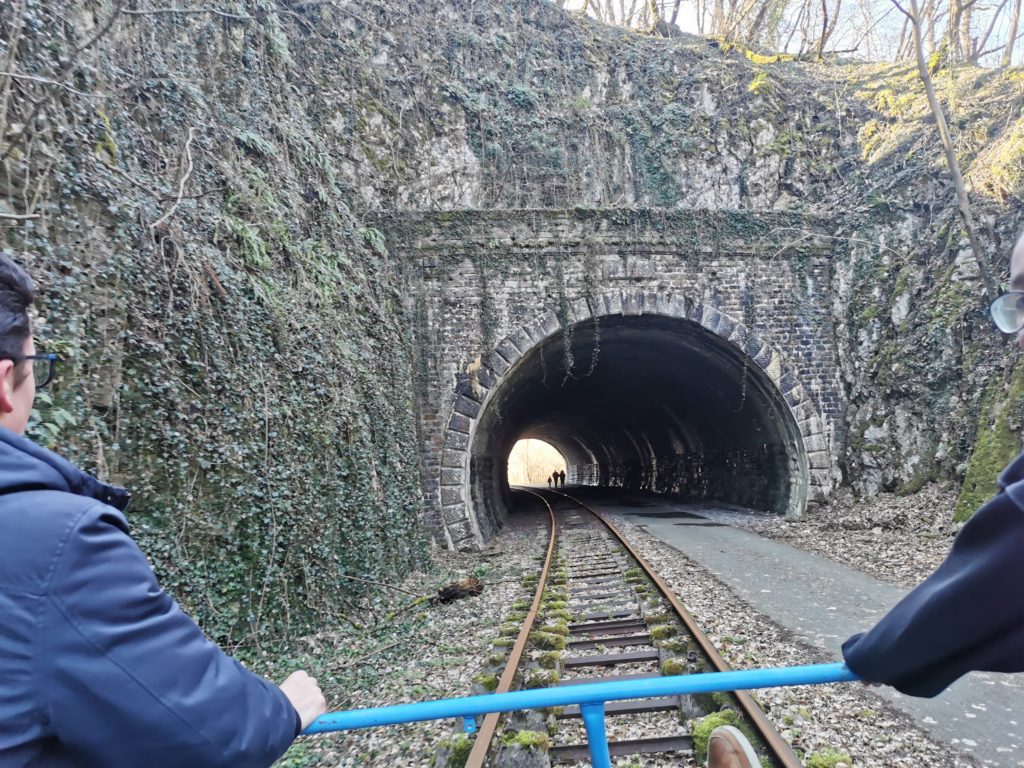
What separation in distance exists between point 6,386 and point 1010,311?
208 cm

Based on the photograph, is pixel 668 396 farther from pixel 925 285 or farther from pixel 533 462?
pixel 533 462

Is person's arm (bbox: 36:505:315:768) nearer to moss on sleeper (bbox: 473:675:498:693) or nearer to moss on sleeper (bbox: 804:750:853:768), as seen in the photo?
moss on sleeper (bbox: 804:750:853:768)

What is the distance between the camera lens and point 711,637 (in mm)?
5008

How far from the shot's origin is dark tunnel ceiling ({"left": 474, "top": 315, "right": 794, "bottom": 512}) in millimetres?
13195

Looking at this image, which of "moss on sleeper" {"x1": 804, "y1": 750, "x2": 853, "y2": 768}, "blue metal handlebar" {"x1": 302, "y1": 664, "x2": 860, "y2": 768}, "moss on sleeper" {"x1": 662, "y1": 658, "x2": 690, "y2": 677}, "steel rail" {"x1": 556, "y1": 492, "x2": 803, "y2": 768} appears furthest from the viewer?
"moss on sleeper" {"x1": 662, "y1": 658, "x2": 690, "y2": 677}

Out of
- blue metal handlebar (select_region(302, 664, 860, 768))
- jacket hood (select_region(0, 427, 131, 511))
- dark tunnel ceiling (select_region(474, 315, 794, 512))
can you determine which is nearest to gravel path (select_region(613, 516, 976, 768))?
blue metal handlebar (select_region(302, 664, 860, 768))

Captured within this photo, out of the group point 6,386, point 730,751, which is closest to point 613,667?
point 730,751

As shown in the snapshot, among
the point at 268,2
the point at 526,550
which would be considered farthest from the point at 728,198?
the point at 268,2

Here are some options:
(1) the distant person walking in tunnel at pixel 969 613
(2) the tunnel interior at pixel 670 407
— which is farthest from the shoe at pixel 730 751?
(2) the tunnel interior at pixel 670 407

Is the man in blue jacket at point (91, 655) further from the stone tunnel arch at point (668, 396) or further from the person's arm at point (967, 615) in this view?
the stone tunnel arch at point (668, 396)

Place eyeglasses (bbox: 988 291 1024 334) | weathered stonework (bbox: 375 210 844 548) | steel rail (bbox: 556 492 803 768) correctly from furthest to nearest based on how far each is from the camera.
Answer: weathered stonework (bbox: 375 210 844 548) < steel rail (bbox: 556 492 803 768) < eyeglasses (bbox: 988 291 1024 334)

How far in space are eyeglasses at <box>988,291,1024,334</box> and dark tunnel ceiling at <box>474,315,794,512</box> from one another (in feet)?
36.6

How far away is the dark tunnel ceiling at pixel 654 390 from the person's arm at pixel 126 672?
11.6m

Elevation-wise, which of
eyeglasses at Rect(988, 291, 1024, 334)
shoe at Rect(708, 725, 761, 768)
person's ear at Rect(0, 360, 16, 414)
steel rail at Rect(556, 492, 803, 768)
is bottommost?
steel rail at Rect(556, 492, 803, 768)
